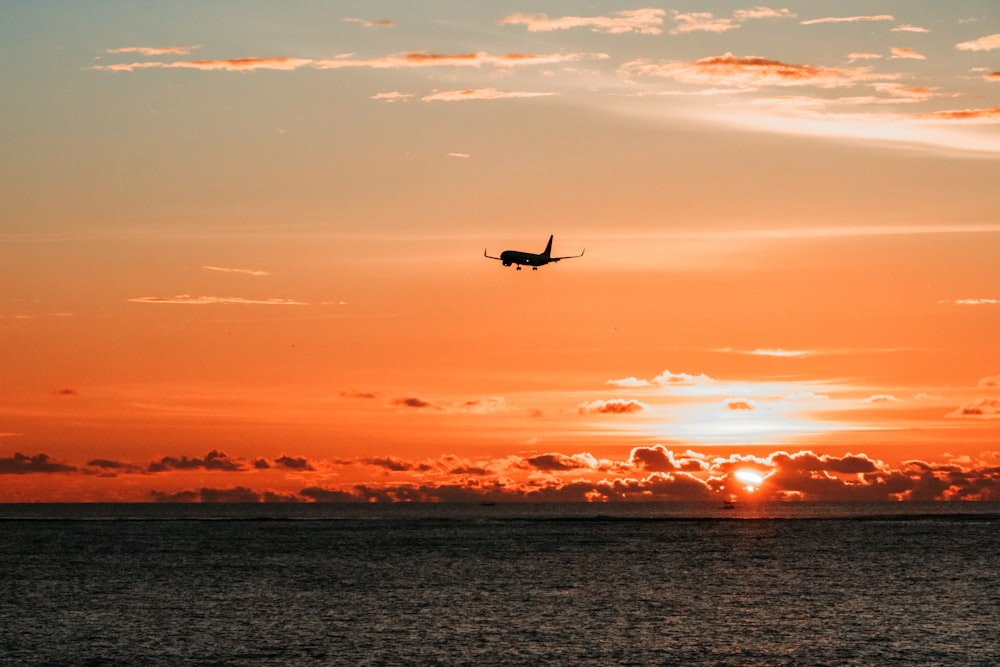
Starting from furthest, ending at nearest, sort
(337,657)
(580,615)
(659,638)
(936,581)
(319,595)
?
(936,581)
(319,595)
(580,615)
(659,638)
(337,657)

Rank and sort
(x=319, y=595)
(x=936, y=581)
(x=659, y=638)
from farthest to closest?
(x=936, y=581), (x=319, y=595), (x=659, y=638)

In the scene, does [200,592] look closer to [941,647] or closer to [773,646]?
[773,646]

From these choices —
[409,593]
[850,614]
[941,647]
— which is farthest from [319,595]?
[941,647]

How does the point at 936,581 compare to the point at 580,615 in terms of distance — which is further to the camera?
the point at 936,581

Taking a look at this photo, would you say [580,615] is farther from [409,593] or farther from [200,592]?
[200,592]

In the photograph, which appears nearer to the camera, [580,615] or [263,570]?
[580,615]

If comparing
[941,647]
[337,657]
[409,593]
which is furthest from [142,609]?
[941,647]

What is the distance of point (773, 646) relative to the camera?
10538 centimetres

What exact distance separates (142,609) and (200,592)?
63.4ft

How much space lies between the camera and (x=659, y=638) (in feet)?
363

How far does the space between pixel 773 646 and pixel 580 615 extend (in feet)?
88.4

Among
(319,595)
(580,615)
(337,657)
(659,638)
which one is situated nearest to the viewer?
(337,657)

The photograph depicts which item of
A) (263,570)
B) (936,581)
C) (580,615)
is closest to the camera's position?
(580,615)

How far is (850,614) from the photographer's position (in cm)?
12888
